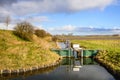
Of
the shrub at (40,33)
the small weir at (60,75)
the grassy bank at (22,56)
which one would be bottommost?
the small weir at (60,75)

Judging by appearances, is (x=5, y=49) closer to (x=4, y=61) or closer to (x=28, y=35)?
(x=4, y=61)

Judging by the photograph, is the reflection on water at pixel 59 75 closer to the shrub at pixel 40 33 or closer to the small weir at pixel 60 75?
the small weir at pixel 60 75

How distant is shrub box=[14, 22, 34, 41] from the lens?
104 m

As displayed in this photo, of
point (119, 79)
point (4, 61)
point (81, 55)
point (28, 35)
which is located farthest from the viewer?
point (28, 35)

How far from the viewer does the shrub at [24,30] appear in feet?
342

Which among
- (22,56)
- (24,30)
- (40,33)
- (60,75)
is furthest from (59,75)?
(40,33)

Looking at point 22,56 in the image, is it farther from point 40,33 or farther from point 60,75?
point 40,33

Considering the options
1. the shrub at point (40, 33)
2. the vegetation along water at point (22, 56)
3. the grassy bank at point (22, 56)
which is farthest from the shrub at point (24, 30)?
the shrub at point (40, 33)

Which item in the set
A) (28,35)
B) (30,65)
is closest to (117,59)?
(30,65)

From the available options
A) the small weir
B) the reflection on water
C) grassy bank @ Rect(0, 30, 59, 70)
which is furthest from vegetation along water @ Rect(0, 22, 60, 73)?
the reflection on water

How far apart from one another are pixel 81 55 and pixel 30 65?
29.1 metres

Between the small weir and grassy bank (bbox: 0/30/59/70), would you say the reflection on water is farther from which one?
grassy bank (bbox: 0/30/59/70)

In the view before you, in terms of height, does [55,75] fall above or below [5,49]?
below

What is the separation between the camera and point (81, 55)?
91938 millimetres
